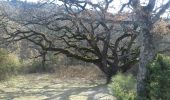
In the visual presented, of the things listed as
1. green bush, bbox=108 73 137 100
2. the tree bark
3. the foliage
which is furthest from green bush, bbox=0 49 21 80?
the foliage

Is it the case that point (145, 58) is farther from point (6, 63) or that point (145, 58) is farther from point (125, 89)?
point (6, 63)

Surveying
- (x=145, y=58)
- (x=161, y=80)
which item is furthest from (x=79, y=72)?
(x=161, y=80)

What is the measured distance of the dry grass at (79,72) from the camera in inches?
909

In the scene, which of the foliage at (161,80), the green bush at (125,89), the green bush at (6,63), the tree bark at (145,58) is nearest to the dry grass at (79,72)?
the green bush at (6,63)

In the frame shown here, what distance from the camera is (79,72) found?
24281 millimetres

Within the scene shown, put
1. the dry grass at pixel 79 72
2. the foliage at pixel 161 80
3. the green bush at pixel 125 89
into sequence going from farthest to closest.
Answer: the dry grass at pixel 79 72, the green bush at pixel 125 89, the foliage at pixel 161 80

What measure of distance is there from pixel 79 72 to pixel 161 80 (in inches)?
634

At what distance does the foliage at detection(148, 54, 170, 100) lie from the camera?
8.27 metres

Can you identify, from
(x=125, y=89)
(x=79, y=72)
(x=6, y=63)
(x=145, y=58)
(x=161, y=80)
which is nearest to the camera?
(x=161, y=80)

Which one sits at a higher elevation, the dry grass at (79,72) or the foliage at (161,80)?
→ the foliage at (161,80)

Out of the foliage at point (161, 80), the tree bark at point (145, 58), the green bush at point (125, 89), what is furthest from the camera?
the tree bark at point (145, 58)

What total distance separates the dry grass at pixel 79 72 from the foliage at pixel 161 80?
13666 mm

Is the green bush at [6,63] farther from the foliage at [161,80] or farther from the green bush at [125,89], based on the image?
the foliage at [161,80]

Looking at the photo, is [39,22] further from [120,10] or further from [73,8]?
[120,10]
